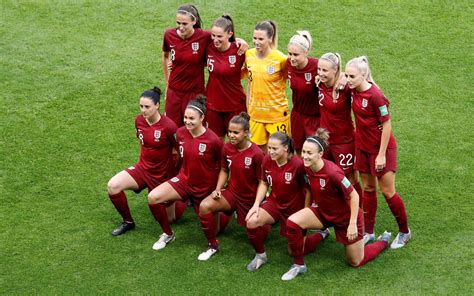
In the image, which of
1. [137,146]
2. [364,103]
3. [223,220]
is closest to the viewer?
[364,103]

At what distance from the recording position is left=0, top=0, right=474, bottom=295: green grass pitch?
31.4 ft

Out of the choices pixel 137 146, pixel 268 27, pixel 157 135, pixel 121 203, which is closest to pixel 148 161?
pixel 157 135

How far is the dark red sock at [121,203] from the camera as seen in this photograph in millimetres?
10242

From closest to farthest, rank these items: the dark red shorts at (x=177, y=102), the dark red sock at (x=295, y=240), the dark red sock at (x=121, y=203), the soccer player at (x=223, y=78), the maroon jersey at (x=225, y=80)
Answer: the dark red sock at (x=295, y=240) → the dark red sock at (x=121, y=203) → the soccer player at (x=223, y=78) → the maroon jersey at (x=225, y=80) → the dark red shorts at (x=177, y=102)

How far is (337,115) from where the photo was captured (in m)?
9.95

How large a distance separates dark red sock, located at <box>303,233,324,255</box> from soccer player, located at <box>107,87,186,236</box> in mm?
1513

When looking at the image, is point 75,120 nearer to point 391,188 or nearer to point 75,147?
point 75,147

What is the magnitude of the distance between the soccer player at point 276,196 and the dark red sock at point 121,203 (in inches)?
55.2

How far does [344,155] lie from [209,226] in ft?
5.15

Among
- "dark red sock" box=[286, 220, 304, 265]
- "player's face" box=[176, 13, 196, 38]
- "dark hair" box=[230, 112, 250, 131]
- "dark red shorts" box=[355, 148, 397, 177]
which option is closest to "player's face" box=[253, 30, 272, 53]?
"player's face" box=[176, 13, 196, 38]

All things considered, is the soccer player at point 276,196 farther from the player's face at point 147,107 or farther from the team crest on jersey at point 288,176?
the player's face at point 147,107

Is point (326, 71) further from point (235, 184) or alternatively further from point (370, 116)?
point (235, 184)

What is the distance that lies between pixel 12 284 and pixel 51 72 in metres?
4.62

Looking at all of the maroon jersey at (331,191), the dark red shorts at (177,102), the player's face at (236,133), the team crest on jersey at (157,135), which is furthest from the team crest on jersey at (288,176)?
the dark red shorts at (177,102)
